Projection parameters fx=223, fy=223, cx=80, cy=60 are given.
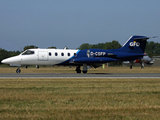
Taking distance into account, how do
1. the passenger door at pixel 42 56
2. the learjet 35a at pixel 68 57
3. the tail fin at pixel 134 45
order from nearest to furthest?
the learjet 35a at pixel 68 57, the passenger door at pixel 42 56, the tail fin at pixel 134 45

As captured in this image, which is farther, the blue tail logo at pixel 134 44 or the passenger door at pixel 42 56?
the blue tail logo at pixel 134 44

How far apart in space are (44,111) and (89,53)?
934 inches

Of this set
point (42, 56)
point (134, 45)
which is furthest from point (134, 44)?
point (42, 56)

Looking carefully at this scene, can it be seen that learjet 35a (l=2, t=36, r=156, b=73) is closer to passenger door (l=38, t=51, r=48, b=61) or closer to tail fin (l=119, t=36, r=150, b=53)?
passenger door (l=38, t=51, r=48, b=61)

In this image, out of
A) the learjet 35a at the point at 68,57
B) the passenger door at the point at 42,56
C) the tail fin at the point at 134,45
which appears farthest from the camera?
the tail fin at the point at 134,45

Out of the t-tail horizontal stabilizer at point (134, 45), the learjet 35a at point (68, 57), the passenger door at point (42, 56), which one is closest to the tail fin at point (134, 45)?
the t-tail horizontal stabilizer at point (134, 45)

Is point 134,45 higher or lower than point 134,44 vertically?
lower

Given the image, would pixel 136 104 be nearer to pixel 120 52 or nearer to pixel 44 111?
pixel 44 111

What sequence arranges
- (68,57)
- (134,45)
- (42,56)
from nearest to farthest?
1. (42,56)
2. (68,57)
3. (134,45)

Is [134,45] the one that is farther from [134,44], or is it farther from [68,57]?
[68,57]

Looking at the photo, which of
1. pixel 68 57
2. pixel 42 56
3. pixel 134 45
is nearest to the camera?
pixel 42 56

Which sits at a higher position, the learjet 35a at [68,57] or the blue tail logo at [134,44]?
the blue tail logo at [134,44]

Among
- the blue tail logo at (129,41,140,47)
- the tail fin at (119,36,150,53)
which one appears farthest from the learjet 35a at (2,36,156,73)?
the blue tail logo at (129,41,140,47)

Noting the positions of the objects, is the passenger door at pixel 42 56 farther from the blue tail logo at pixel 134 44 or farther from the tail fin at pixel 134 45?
the blue tail logo at pixel 134 44
